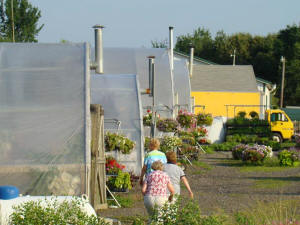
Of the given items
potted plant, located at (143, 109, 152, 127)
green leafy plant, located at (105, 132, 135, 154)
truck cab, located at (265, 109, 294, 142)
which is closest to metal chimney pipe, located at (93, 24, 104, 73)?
green leafy plant, located at (105, 132, 135, 154)

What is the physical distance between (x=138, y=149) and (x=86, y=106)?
5.47 meters

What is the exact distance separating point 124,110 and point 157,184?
24.7ft

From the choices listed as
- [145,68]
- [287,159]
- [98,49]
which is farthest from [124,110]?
[145,68]

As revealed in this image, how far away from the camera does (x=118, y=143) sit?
1458cm

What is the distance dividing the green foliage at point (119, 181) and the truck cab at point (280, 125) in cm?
2006

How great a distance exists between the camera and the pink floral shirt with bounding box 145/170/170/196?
8773 mm

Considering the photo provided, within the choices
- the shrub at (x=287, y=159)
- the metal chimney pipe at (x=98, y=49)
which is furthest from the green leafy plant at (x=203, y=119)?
the metal chimney pipe at (x=98, y=49)

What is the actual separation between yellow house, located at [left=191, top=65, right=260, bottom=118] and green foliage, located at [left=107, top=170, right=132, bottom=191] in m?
28.6

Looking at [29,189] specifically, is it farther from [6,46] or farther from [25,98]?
[6,46]

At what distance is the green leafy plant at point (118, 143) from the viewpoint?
1448cm

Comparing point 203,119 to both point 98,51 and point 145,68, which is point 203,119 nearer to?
point 145,68

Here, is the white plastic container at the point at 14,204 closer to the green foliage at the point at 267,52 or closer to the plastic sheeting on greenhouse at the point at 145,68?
the plastic sheeting on greenhouse at the point at 145,68

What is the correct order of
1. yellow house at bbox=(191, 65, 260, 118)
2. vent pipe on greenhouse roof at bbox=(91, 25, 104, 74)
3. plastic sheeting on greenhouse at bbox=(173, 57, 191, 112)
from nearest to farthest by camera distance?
vent pipe on greenhouse roof at bbox=(91, 25, 104, 74)
plastic sheeting on greenhouse at bbox=(173, 57, 191, 112)
yellow house at bbox=(191, 65, 260, 118)

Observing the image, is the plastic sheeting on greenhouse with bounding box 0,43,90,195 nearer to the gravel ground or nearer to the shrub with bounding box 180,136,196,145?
the gravel ground
